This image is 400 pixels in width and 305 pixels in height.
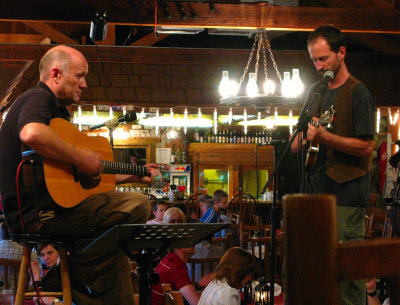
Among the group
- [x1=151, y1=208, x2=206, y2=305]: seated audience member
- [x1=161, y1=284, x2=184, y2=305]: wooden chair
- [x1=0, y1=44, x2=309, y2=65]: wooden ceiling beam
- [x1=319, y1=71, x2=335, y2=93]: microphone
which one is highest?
[x1=0, y1=44, x2=309, y2=65]: wooden ceiling beam

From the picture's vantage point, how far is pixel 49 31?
31.3 feet

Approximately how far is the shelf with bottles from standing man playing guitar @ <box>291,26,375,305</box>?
9700 millimetres

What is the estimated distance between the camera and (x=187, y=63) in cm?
898

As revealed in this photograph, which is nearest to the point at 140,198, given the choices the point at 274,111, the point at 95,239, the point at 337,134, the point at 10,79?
the point at 95,239

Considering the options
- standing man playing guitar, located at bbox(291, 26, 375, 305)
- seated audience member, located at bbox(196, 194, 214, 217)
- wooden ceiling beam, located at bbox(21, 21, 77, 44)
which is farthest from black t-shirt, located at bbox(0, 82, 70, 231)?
wooden ceiling beam, located at bbox(21, 21, 77, 44)

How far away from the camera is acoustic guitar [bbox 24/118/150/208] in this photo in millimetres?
2373

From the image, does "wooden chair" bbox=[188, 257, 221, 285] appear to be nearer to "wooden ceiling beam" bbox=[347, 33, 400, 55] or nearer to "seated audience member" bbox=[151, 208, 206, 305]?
"seated audience member" bbox=[151, 208, 206, 305]

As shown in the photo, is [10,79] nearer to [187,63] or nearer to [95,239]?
[187,63]

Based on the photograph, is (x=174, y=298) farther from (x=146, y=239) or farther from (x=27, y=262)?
(x=27, y=262)

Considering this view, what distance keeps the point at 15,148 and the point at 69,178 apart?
301 mm

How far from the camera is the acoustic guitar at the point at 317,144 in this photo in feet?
8.82

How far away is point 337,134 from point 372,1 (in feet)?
23.2

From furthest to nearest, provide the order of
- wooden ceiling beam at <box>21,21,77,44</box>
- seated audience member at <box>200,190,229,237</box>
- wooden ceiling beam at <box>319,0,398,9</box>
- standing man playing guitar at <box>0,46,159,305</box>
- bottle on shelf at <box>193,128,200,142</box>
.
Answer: bottle on shelf at <box>193,128,200,142</box> → wooden ceiling beam at <box>21,21,77,44</box> → wooden ceiling beam at <box>319,0,398,9</box> → seated audience member at <box>200,190,229,237</box> → standing man playing guitar at <box>0,46,159,305</box>

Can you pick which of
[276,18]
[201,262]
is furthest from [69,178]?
[276,18]
